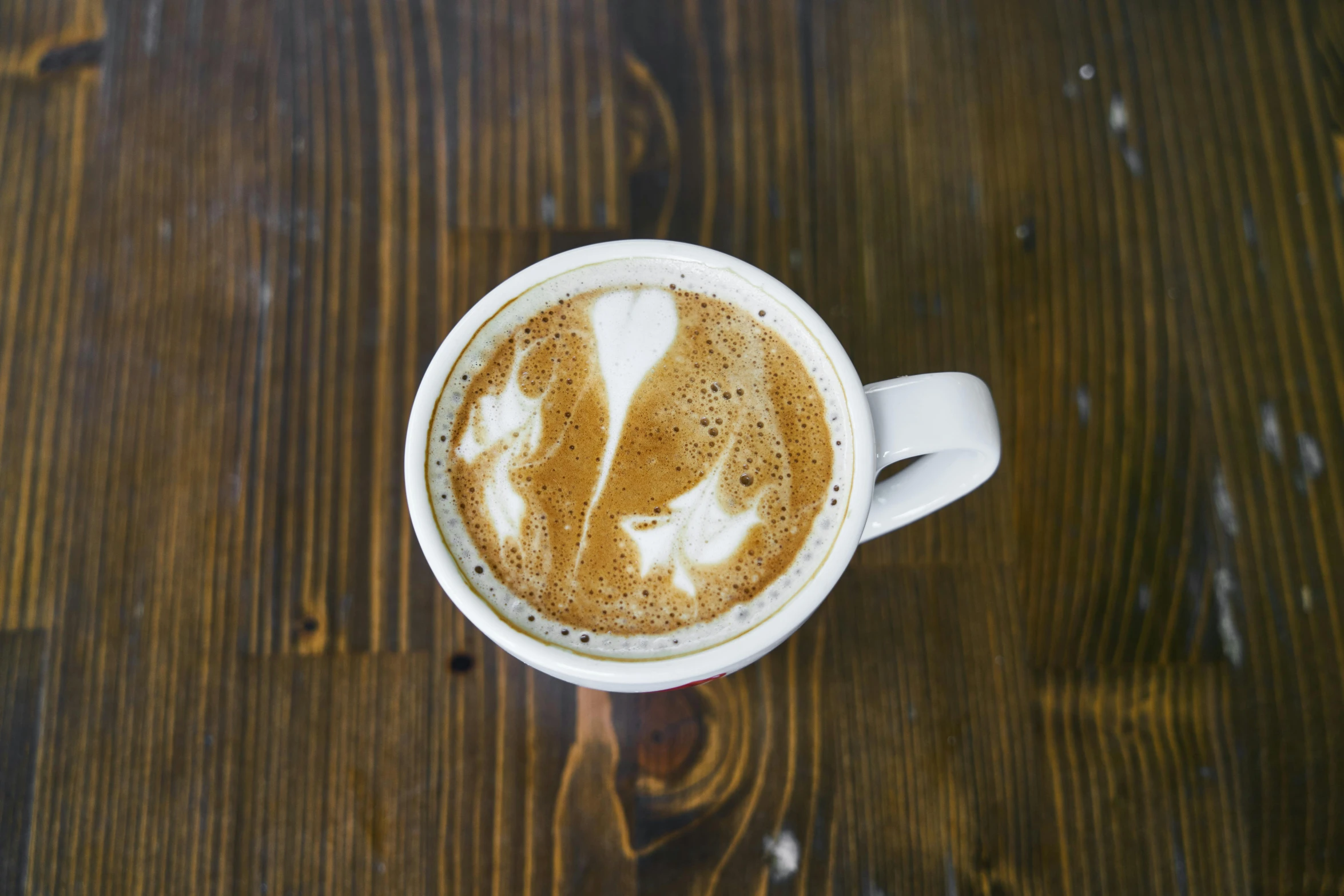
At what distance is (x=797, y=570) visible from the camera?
0.51 m

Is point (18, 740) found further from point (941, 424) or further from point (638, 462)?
point (941, 424)

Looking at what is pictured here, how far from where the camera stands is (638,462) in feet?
1.72

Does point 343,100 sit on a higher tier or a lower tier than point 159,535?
higher

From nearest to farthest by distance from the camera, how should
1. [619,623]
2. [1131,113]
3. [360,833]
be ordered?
[619,623] → [360,833] → [1131,113]

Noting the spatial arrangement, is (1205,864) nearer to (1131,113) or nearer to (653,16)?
(1131,113)

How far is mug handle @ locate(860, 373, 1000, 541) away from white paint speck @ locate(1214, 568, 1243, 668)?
0.99 ft

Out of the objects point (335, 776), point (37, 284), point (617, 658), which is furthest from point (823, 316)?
point (37, 284)

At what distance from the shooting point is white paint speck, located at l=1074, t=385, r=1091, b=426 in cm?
69

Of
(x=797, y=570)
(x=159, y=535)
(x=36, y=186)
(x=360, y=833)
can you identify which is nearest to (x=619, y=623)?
(x=797, y=570)

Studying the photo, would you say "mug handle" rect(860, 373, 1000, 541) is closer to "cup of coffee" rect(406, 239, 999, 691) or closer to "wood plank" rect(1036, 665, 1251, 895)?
"cup of coffee" rect(406, 239, 999, 691)

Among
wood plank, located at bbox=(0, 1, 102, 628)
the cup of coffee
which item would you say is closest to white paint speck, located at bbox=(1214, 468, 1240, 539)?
the cup of coffee

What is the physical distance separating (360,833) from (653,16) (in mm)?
702

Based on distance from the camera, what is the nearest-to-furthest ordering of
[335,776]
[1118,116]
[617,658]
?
1. [617,658]
2. [335,776]
3. [1118,116]

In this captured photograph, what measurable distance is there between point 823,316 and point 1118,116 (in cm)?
31
